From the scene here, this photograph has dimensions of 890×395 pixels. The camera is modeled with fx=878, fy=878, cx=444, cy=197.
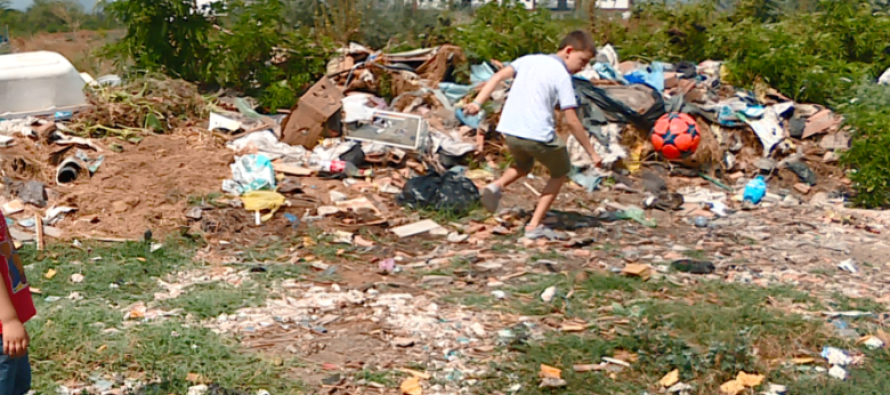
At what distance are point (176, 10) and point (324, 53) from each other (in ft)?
6.16

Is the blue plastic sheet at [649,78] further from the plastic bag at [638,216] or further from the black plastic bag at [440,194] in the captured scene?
the black plastic bag at [440,194]

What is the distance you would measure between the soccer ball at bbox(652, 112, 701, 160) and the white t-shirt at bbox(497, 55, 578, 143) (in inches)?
114

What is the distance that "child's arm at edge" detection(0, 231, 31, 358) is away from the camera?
2.76 metres

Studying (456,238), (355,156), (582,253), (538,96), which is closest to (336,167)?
(355,156)

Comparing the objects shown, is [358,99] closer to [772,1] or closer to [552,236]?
[552,236]

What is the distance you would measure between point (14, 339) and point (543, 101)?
180 inches

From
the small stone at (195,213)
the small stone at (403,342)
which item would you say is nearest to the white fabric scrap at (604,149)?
the small stone at (195,213)

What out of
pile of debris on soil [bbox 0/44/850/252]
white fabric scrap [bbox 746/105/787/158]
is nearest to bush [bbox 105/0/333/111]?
pile of debris on soil [bbox 0/44/850/252]

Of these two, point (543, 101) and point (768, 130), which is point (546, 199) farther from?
point (768, 130)

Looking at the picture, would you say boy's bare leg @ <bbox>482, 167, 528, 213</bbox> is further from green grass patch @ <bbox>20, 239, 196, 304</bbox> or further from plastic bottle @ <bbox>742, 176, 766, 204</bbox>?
plastic bottle @ <bbox>742, 176, 766, 204</bbox>

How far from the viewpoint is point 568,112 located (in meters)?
6.59

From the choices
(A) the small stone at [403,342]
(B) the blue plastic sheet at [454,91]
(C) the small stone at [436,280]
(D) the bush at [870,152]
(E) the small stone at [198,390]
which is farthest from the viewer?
(B) the blue plastic sheet at [454,91]

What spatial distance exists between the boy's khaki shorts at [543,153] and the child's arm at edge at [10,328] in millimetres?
4511

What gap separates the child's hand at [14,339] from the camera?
9.07ft
